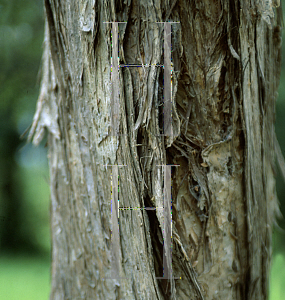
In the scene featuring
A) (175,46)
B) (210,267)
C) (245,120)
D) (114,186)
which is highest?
(175,46)

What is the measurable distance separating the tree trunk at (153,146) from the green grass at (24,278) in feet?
0.13

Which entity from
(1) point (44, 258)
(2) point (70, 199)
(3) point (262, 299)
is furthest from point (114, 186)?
(3) point (262, 299)

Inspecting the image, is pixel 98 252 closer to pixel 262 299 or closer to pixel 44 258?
pixel 44 258

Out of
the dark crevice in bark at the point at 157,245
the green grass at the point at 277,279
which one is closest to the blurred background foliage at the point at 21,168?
the dark crevice in bark at the point at 157,245

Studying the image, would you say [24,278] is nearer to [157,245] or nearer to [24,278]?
[24,278]

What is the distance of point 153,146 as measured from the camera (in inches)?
24.1

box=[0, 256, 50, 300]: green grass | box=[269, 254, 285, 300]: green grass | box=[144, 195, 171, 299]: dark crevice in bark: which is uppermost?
box=[144, 195, 171, 299]: dark crevice in bark

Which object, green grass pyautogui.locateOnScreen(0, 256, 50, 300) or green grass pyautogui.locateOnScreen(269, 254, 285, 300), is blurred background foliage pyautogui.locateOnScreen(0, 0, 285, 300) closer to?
green grass pyautogui.locateOnScreen(0, 256, 50, 300)

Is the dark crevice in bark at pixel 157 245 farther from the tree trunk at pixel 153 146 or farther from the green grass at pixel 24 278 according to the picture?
the green grass at pixel 24 278

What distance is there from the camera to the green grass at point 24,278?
682 millimetres

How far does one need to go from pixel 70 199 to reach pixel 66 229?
79mm

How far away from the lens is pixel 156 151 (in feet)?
2.01

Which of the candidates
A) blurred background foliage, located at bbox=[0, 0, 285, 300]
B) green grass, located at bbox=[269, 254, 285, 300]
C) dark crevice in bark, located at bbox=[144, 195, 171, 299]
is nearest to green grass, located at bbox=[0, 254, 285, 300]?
blurred background foliage, located at bbox=[0, 0, 285, 300]

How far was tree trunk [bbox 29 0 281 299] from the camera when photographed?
0.60 metres
